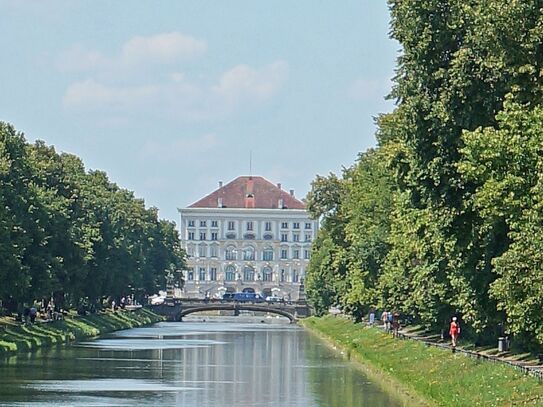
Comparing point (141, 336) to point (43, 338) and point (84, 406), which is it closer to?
point (43, 338)

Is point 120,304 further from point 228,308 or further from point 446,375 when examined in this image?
point 446,375

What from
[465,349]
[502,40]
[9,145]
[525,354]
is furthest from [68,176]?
[502,40]

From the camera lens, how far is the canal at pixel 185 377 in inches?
1847

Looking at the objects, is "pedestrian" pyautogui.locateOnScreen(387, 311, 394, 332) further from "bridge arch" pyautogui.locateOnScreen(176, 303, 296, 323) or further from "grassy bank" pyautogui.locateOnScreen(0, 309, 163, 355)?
"bridge arch" pyautogui.locateOnScreen(176, 303, 296, 323)

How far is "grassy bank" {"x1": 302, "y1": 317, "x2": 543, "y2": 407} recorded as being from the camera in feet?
126

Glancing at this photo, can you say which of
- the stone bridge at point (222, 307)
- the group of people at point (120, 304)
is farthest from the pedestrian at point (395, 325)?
the stone bridge at point (222, 307)

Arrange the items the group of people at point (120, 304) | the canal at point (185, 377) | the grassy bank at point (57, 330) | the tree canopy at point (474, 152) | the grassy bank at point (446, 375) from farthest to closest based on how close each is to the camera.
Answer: the group of people at point (120, 304) → the grassy bank at point (57, 330) → the canal at point (185, 377) → the grassy bank at point (446, 375) → the tree canopy at point (474, 152)

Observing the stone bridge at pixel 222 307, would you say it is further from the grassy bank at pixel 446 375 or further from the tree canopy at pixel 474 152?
the tree canopy at pixel 474 152

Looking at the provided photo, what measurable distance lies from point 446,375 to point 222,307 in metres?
117

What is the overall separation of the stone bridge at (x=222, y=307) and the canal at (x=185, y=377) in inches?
2826

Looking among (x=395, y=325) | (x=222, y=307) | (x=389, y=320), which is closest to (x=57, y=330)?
(x=389, y=320)

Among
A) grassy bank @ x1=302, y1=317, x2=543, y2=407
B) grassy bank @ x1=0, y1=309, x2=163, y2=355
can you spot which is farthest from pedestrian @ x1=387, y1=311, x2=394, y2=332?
grassy bank @ x1=0, y1=309, x2=163, y2=355

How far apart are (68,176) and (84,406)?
2387 inches

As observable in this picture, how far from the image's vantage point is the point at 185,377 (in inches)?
2318
